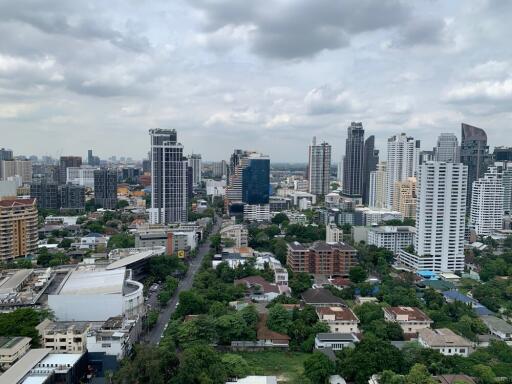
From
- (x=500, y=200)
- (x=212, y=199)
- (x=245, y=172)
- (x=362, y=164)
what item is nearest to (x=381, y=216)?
(x=500, y=200)

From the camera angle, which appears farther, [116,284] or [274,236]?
[274,236]

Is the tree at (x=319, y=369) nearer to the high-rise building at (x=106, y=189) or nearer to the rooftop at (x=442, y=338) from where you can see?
the rooftop at (x=442, y=338)

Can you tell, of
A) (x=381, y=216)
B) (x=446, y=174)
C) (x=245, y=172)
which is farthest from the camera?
(x=245, y=172)

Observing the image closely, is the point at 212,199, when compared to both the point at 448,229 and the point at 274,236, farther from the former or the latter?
the point at 448,229

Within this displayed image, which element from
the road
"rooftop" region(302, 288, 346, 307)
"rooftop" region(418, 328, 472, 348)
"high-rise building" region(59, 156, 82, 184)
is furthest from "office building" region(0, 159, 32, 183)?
"rooftop" region(418, 328, 472, 348)

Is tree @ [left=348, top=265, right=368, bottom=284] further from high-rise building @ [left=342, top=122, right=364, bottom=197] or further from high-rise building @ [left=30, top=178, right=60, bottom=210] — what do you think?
high-rise building @ [left=342, top=122, right=364, bottom=197]

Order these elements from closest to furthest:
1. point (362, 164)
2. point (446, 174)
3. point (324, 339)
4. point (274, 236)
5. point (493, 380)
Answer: point (493, 380) < point (324, 339) < point (446, 174) < point (274, 236) < point (362, 164)

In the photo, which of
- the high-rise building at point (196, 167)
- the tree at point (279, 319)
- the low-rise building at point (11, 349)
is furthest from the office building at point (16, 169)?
the tree at point (279, 319)

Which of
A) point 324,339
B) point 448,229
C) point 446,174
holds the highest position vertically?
point 446,174
